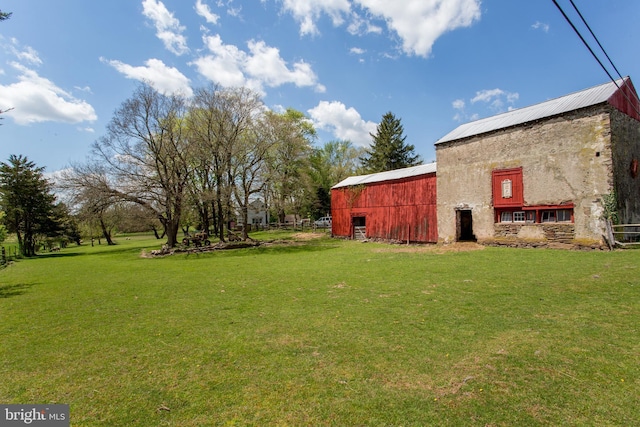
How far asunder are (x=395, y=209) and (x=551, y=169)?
10071 millimetres

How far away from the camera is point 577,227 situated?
14.8m

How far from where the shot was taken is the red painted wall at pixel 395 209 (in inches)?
845

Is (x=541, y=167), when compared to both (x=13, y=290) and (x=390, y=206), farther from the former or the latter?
(x=13, y=290)

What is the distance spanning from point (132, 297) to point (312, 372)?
22.1 ft

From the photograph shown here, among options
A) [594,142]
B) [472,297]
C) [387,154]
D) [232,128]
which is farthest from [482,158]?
[387,154]

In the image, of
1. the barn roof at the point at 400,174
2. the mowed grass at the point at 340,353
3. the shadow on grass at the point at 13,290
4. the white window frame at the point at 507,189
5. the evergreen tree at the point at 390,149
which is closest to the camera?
the mowed grass at the point at 340,353

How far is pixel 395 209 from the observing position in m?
23.6

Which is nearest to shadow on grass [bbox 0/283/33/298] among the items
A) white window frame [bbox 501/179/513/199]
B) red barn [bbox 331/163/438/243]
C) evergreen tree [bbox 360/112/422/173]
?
red barn [bbox 331/163/438/243]

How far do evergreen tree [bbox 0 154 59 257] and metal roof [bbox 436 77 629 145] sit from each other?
102 feet

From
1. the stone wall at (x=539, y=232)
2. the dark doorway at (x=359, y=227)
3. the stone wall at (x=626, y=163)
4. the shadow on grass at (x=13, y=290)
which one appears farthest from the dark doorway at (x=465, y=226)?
the shadow on grass at (x=13, y=290)

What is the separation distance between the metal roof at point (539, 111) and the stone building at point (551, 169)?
0.06m

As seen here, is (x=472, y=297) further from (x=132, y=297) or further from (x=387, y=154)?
(x=387, y=154)

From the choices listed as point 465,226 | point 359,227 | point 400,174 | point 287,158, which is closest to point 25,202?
point 287,158

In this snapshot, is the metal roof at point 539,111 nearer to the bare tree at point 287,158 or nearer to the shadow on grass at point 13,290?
the bare tree at point 287,158
